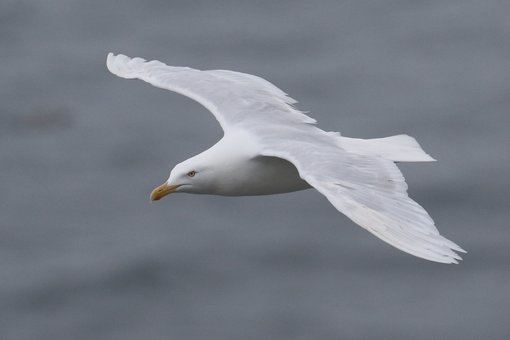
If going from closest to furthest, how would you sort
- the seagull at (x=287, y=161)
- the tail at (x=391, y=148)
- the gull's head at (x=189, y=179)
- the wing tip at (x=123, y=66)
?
the seagull at (x=287, y=161) → the tail at (x=391, y=148) → the gull's head at (x=189, y=179) → the wing tip at (x=123, y=66)

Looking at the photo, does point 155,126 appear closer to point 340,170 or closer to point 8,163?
point 8,163

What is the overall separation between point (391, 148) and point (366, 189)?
1.45 meters

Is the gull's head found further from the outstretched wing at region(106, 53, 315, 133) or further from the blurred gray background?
the blurred gray background

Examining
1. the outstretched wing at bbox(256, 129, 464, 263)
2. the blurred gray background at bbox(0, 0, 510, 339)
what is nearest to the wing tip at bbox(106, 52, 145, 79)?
the outstretched wing at bbox(256, 129, 464, 263)

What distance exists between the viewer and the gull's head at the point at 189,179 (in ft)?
42.3

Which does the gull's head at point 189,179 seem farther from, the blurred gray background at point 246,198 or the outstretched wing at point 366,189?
the blurred gray background at point 246,198

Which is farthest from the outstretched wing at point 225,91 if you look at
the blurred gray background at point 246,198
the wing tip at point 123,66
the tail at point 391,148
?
the blurred gray background at point 246,198

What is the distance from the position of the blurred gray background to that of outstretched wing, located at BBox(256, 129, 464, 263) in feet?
26.3

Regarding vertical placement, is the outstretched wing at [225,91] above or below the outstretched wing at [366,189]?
above

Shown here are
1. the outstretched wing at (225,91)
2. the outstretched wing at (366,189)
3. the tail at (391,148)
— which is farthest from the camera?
the outstretched wing at (225,91)

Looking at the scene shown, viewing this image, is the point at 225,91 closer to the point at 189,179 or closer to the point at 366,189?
the point at 189,179

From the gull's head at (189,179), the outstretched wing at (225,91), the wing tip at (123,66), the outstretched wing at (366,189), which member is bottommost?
the outstretched wing at (366,189)

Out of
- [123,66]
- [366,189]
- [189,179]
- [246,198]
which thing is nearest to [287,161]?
[189,179]

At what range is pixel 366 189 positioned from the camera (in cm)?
1161
